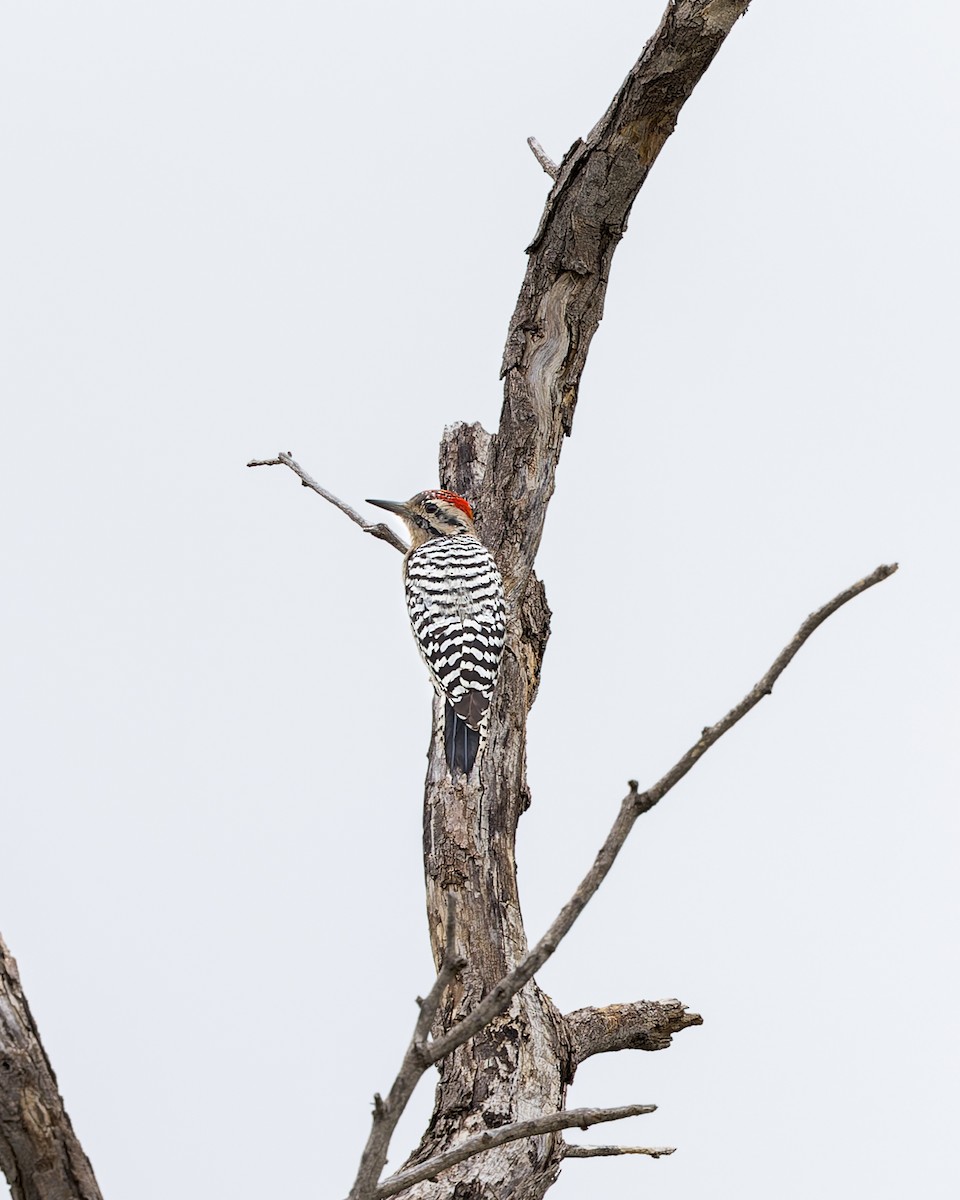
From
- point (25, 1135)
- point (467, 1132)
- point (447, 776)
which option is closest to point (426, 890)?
point (447, 776)

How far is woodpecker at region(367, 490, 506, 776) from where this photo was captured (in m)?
3.17

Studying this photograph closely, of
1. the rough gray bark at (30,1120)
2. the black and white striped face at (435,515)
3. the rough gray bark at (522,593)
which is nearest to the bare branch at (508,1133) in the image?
the rough gray bark at (30,1120)

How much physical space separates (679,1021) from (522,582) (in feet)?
4.04

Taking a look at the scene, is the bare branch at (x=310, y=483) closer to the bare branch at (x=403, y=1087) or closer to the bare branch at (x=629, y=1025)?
the bare branch at (x=629, y=1025)

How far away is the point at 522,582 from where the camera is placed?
3607mm

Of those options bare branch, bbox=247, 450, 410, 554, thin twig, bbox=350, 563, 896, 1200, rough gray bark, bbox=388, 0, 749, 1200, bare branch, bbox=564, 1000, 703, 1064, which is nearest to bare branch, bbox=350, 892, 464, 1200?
thin twig, bbox=350, 563, 896, 1200

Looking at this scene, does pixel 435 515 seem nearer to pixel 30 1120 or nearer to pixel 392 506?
pixel 392 506

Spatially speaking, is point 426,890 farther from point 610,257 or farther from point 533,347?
point 610,257

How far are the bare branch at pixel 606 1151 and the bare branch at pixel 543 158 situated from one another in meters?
2.39

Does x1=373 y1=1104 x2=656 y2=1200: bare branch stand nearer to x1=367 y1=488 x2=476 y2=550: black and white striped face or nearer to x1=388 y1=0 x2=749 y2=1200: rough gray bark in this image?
x1=388 y1=0 x2=749 y2=1200: rough gray bark

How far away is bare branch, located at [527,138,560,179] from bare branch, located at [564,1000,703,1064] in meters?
→ 2.13

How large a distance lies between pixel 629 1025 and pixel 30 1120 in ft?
4.87

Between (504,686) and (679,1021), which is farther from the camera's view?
(504,686)

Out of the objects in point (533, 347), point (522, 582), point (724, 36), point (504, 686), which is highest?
point (724, 36)
